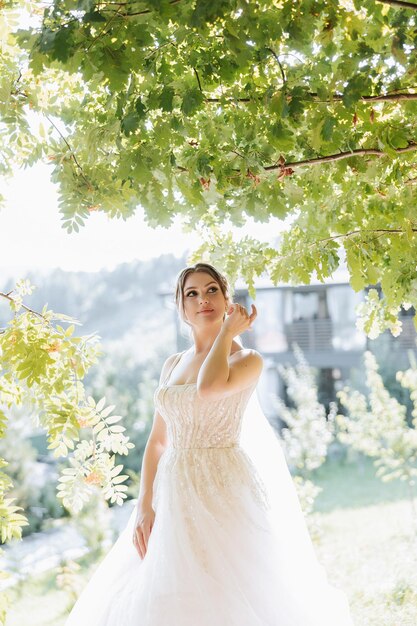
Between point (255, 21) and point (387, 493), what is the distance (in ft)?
15.9

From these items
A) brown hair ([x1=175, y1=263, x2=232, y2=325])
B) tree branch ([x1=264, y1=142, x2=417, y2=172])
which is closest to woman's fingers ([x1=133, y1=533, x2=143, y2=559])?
brown hair ([x1=175, y1=263, x2=232, y2=325])

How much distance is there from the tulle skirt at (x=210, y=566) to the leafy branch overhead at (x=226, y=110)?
2.14 feet

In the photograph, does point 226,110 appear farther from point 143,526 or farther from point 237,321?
point 143,526

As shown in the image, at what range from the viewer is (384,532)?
518 cm

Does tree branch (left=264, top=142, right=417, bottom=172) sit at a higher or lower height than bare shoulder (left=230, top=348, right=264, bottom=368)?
higher

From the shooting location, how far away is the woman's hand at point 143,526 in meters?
1.92

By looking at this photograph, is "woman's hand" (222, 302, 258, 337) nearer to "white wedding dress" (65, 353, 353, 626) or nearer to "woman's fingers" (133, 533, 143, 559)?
"white wedding dress" (65, 353, 353, 626)

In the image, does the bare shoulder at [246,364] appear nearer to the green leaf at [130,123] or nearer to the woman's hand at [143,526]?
the woman's hand at [143,526]

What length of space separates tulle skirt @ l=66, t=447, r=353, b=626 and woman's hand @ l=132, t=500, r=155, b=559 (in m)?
0.03

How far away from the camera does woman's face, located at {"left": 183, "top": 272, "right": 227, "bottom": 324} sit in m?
2.07

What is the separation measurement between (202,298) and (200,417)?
1.11 feet

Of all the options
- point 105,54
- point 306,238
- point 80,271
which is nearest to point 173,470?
point 306,238

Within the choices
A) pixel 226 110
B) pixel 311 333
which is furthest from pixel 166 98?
pixel 311 333

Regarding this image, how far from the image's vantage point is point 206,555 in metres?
1.76
